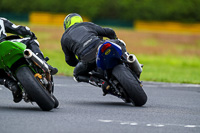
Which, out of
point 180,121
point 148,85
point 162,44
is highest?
point 180,121

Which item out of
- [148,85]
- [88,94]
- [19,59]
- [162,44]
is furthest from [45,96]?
[162,44]

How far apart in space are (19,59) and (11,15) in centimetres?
4446

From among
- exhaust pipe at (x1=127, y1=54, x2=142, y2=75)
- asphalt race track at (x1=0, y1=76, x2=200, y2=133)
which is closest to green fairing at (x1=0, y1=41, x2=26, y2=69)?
asphalt race track at (x1=0, y1=76, x2=200, y2=133)

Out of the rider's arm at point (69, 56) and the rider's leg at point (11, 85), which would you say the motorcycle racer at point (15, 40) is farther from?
the rider's arm at point (69, 56)

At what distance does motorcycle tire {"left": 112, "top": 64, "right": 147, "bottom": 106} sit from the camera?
26.1 feet

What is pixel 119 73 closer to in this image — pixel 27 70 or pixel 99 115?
pixel 99 115

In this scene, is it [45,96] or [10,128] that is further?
[45,96]

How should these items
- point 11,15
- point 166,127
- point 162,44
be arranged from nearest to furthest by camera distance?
point 166,127
point 162,44
point 11,15

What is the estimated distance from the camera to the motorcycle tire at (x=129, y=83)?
795 centimetres

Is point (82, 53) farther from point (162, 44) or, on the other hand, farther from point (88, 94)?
point (162, 44)

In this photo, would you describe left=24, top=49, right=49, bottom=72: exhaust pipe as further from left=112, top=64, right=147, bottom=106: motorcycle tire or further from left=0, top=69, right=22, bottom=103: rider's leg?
left=112, top=64, right=147, bottom=106: motorcycle tire

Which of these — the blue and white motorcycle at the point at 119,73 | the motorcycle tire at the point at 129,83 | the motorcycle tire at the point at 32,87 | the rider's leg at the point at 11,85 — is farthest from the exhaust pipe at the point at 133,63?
the rider's leg at the point at 11,85

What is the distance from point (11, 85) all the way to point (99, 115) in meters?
1.18

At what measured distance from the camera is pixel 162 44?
37.8m
